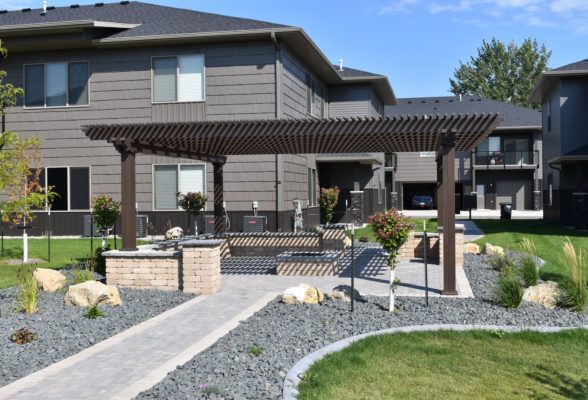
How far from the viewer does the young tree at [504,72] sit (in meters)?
75.5

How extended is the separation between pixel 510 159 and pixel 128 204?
4041 cm

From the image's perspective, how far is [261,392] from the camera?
17.6 feet

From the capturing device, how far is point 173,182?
69.1 ft

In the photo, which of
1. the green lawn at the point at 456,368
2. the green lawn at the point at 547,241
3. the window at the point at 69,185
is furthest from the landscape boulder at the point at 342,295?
the window at the point at 69,185

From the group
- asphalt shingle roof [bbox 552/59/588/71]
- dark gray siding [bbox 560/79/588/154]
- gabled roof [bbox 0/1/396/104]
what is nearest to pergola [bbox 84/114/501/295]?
gabled roof [bbox 0/1/396/104]

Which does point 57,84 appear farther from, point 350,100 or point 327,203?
point 350,100

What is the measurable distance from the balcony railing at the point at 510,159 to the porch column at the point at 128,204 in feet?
129

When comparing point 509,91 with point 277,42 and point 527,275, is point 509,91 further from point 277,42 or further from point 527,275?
point 527,275

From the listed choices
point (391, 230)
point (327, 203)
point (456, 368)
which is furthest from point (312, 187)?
point (456, 368)

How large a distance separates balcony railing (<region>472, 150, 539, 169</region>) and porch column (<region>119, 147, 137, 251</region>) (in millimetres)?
39207

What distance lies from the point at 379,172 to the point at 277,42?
52.2 feet

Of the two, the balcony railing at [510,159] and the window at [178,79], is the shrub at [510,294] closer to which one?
the window at [178,79]

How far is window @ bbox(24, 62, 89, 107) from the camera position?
21.7 metres

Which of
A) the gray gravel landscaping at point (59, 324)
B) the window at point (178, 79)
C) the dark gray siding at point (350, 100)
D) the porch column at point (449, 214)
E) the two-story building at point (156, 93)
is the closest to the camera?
the gray gravel landscaping at point (59, 324)
